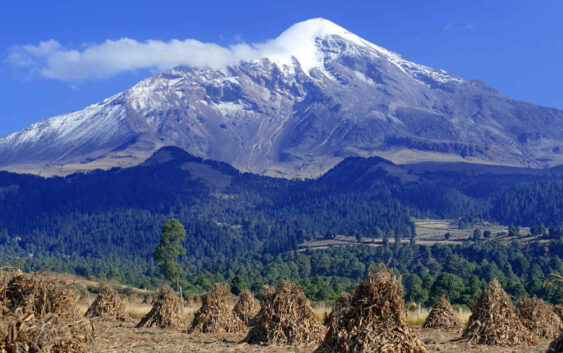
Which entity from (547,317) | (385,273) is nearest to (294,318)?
(385,273)

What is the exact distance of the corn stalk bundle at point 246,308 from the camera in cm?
2638

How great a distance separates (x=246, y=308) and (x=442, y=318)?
26.6ft

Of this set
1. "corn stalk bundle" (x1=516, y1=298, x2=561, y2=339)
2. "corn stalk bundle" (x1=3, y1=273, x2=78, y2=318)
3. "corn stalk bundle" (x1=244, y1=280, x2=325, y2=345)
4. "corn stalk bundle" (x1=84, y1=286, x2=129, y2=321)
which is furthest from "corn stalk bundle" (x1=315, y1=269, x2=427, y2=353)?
"corn stalk bundle" (x1=84, y1=286, x2=129, y2=321)

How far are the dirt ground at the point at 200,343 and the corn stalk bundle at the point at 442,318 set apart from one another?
706 mm

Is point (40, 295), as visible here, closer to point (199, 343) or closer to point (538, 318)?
point (199, 343)

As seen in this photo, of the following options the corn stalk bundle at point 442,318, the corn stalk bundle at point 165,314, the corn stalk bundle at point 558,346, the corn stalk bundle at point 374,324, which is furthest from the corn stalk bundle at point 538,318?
the corn stalk bundle at point 165,314

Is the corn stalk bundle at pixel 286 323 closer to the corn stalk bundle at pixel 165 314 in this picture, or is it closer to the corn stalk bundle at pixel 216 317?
the corn stalk bundle at pixel 216 317

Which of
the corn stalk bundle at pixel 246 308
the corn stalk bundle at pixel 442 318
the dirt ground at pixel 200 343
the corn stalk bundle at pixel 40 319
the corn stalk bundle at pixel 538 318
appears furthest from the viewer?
the corn stalk bundle at pixel 246 308

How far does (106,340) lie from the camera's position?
1977 cm

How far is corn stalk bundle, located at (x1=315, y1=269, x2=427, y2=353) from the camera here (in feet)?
44.8

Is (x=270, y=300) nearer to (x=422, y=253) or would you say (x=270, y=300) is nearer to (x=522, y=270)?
(x=522, y=270)

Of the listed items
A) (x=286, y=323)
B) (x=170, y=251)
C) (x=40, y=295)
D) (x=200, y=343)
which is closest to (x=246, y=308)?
(x=200, y=343)

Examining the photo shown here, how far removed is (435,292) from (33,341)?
61.8 m

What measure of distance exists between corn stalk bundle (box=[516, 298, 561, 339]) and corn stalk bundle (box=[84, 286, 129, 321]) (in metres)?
17.1
